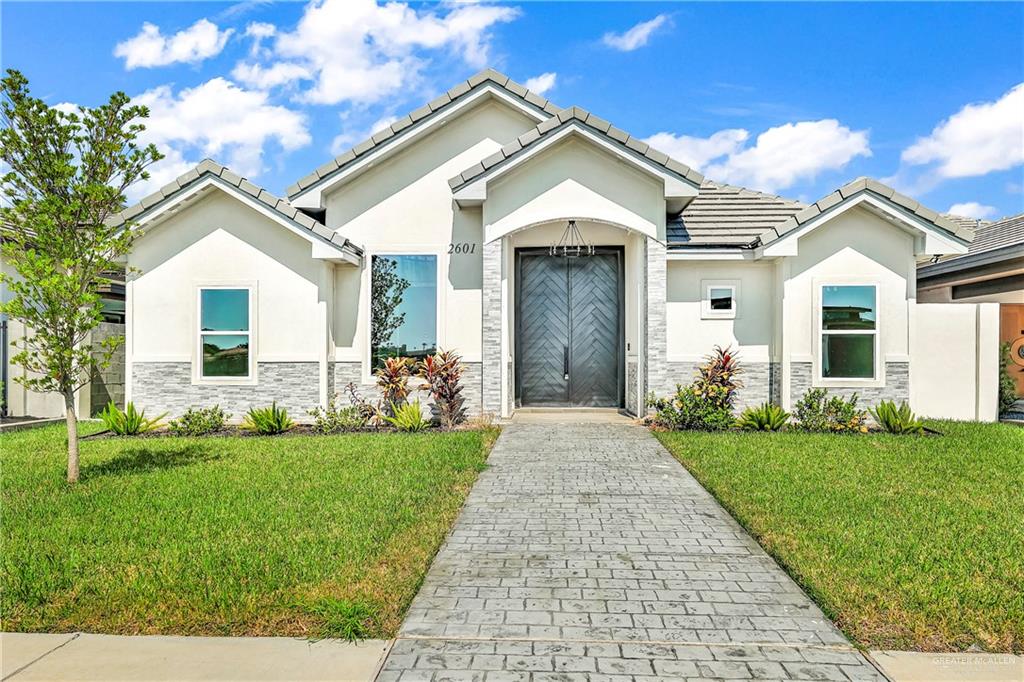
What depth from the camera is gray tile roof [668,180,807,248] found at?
1225 centimetres

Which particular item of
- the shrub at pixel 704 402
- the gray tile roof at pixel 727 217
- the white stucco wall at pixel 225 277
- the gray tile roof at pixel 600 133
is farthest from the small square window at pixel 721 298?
the white stucco wall at pixel 225 277

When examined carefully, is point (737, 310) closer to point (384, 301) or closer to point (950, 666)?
point (384, 301)

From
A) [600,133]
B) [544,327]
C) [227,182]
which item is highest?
[600,133]

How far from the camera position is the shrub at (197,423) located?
10.9 meters

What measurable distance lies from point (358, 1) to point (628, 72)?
568 cm

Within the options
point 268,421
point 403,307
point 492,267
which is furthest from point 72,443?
point 492,267

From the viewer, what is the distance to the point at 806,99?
1408 cm

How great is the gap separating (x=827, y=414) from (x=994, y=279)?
8.81 metres

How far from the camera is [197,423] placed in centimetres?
1091

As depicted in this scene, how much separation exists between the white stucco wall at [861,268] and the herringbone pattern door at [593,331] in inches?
136

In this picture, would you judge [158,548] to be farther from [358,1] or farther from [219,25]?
[219,25]

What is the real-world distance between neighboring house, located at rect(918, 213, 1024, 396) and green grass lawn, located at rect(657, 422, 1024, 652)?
6.85 m

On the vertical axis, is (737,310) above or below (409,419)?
above

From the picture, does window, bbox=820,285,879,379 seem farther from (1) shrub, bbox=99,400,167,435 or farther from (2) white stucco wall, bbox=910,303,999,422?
(1) shrub, bbox=99,400,167,435
